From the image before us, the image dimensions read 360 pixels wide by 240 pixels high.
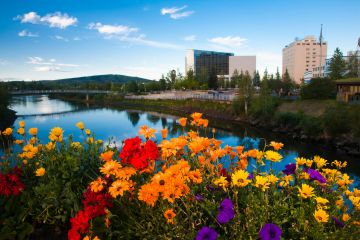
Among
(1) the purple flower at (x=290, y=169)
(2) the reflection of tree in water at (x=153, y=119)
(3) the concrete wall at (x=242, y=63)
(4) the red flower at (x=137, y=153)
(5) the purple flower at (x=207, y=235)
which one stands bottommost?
(2) the reflection of tree in water at (x=153, y=119)

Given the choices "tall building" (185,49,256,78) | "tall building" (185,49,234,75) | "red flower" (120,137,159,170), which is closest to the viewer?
"red flower" (120,137,159,170)

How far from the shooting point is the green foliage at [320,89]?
29688 mm

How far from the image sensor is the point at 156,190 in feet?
5.59

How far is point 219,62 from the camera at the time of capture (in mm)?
143500

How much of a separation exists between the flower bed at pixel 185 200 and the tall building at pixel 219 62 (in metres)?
129

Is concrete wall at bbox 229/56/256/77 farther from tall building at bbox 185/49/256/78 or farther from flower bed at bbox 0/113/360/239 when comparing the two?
flower bed at bbox 0/113/360/239

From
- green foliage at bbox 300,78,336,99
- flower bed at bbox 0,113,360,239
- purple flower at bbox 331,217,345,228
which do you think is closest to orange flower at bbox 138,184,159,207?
flower bed at bbox 0,113,360,239

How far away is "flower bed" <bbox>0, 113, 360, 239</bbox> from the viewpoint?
1754 mm

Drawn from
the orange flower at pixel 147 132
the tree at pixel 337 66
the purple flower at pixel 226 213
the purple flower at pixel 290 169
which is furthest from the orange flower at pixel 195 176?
the tree at pixel 337 66

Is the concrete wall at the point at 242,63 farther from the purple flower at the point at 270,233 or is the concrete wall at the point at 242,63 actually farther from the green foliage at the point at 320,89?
the purple flower at the point at 270,233

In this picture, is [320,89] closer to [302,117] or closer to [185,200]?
[302,117]

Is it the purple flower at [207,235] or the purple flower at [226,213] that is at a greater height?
the purple flower at [226,213]

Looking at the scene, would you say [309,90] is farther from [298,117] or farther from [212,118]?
[212,118]

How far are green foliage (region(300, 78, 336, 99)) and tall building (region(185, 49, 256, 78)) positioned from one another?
98679 millimetres
